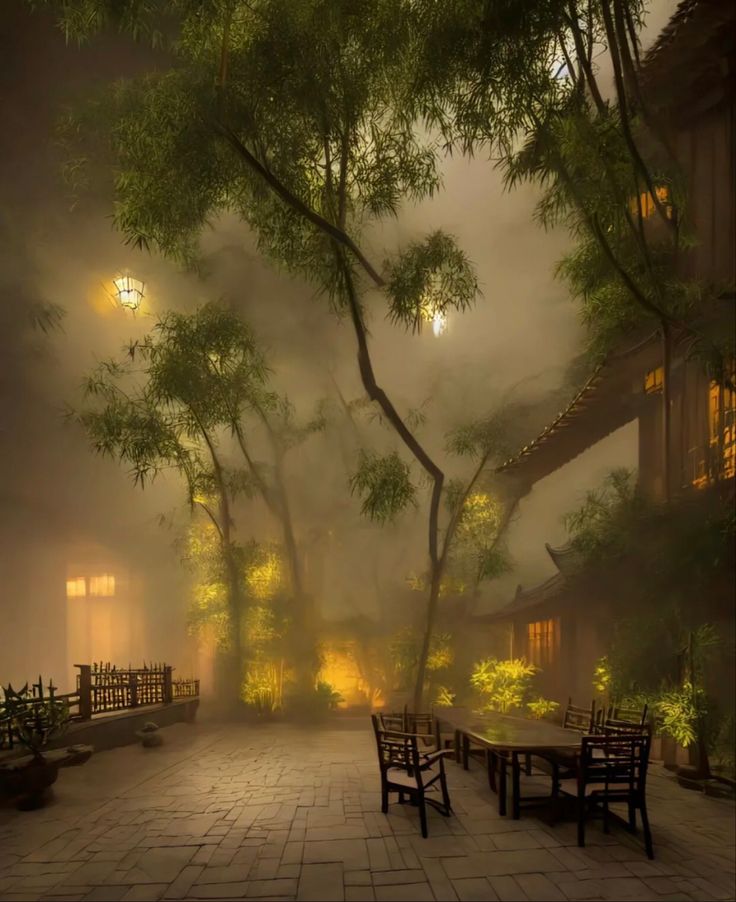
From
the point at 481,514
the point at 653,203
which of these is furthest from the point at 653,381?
the point at 481,514

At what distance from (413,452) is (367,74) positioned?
3.95m

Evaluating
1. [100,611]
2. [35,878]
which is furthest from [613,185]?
[100,611]

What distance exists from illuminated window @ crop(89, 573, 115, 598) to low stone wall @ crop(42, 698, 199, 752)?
234 centimetres

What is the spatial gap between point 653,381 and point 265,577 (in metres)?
5.80

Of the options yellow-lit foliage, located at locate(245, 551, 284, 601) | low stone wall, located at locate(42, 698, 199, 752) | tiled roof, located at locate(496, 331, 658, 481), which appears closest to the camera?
tiled roof, located at locate(496, 331, 658, 481)

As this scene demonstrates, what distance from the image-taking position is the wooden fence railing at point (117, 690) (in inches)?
257

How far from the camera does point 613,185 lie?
4.29 meters

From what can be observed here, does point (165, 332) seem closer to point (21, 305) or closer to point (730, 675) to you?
point (21, 305)

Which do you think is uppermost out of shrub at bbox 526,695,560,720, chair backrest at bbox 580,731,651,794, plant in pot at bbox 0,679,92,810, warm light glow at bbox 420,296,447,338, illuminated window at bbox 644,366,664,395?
warm light glow at bbox 420,296,447,338

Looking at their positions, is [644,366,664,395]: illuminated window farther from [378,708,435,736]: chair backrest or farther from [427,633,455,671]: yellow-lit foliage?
[427,633,455,671]: yellow-lit foliage

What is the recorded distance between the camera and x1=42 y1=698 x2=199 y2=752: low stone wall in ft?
20.0

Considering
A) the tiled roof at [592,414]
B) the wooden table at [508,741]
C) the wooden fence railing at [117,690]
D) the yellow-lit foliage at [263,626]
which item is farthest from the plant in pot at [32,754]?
the tiled roof at [592,414]

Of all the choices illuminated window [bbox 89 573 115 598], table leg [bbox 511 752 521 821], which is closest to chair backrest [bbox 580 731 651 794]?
table leg [bbox 511 752 521 821]

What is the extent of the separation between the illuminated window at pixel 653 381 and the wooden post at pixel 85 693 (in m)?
6.60
